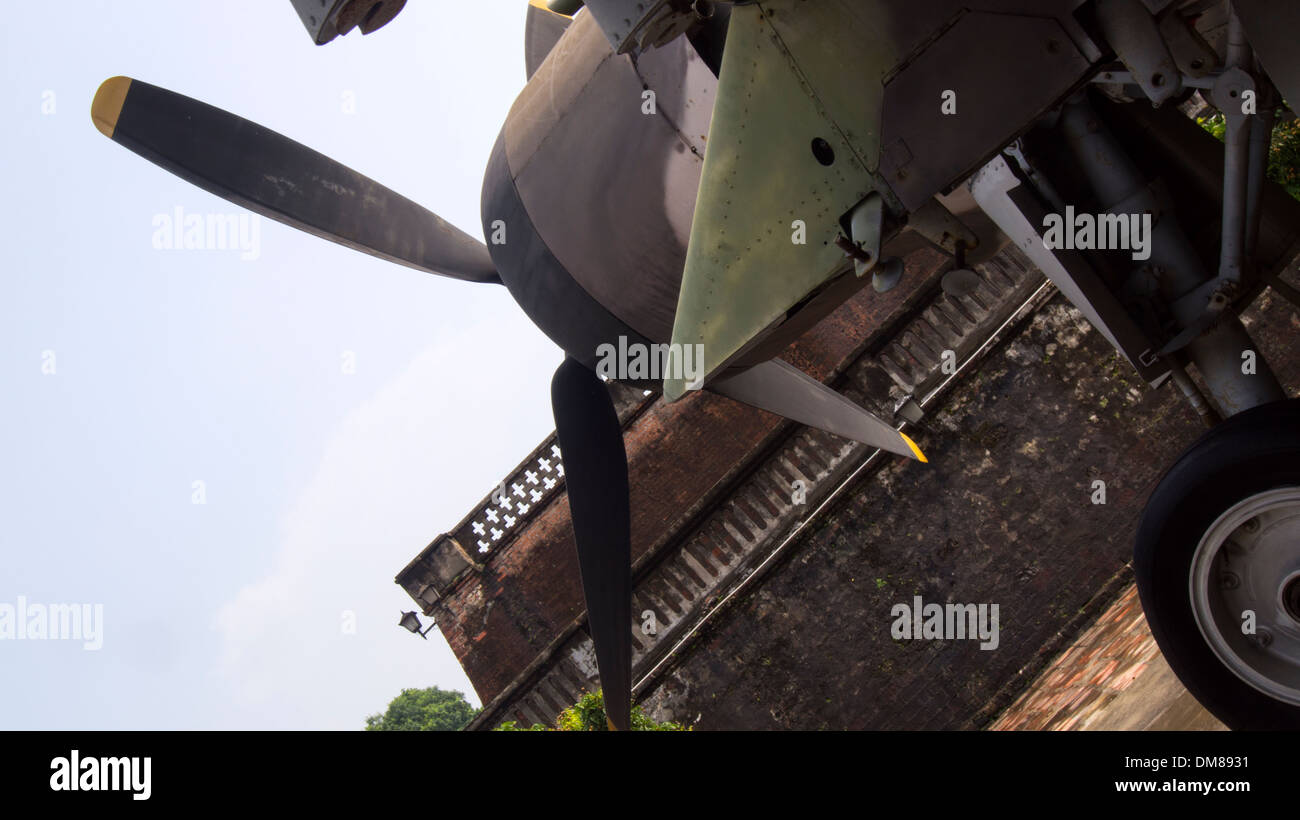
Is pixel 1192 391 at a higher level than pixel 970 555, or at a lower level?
higher

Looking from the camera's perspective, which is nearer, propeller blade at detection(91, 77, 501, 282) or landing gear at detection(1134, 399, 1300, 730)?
landing gear at detection(1134, 399, 1300, 730)

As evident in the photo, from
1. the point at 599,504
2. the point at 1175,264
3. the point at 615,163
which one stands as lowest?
the point at 1175,264

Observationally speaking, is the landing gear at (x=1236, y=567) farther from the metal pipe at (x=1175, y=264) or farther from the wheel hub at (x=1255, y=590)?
the metal pipe at (x=1175, y=264)

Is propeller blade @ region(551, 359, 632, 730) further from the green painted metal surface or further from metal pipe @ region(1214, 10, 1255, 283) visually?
metal pipe @ region(1214, 10, 1255, 283)

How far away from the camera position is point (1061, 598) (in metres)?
12.4

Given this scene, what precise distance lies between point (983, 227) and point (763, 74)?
105 inches

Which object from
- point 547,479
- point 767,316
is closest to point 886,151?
point 767,316

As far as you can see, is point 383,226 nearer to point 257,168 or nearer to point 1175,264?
point 257,168

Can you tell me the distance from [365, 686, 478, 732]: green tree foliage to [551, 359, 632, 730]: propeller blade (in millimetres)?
50376

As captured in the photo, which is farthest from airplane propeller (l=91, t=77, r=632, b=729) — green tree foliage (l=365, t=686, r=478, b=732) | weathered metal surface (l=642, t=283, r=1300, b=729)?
green tree foliage (l=365, t=686, r=478, b=732)

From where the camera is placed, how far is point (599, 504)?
7.73 meters

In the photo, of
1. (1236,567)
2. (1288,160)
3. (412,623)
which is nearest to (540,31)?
(1236,567)

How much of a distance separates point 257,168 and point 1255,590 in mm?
6852

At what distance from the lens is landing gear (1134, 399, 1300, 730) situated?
3994 millimetres
